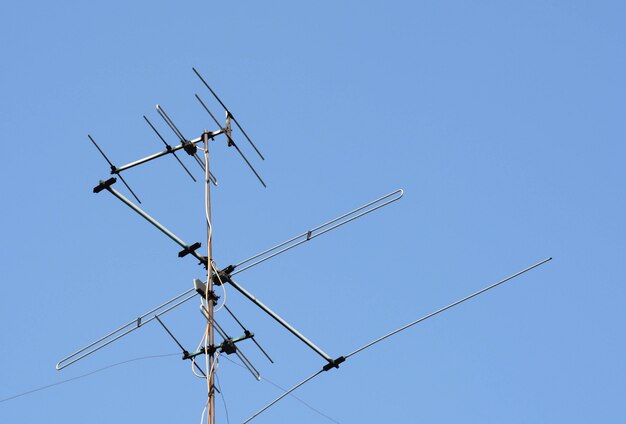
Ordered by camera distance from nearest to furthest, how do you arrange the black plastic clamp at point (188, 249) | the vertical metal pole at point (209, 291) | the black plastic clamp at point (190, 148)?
the vertical metal pole at point (209, 291)
the black plastic clamp at point (188, 249)
the black plastic clamp at point (190, 148)

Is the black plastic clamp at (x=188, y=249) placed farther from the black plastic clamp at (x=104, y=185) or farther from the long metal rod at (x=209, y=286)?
the black plastic clamp at (x=104, y=185)

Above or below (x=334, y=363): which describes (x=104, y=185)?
above

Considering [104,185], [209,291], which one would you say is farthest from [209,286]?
[104,185]

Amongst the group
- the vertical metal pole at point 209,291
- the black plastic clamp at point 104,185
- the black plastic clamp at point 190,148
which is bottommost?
the vertical metal pole at point 209,291

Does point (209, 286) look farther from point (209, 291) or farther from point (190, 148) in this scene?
point (190, 148)

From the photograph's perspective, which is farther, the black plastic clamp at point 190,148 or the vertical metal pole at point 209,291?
the black plastic clamp at point 190,148

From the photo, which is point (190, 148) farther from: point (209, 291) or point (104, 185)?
point (209, 291)

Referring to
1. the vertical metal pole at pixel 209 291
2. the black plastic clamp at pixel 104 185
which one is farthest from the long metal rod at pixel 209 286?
the black plastic clamp at pixel 104 185

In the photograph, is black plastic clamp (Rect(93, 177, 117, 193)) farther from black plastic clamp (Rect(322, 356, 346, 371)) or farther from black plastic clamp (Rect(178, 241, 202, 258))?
black plastic clamp (Rect(322, 356, 346, 371))

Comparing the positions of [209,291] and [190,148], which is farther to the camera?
[190,148]

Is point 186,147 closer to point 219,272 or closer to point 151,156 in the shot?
point 151,156

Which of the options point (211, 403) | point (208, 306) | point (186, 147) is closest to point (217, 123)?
point (186, 147)

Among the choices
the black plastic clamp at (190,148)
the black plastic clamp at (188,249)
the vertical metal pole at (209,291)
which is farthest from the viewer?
the black plastic clamp at (190,148)

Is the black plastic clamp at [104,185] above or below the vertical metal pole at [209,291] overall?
above
